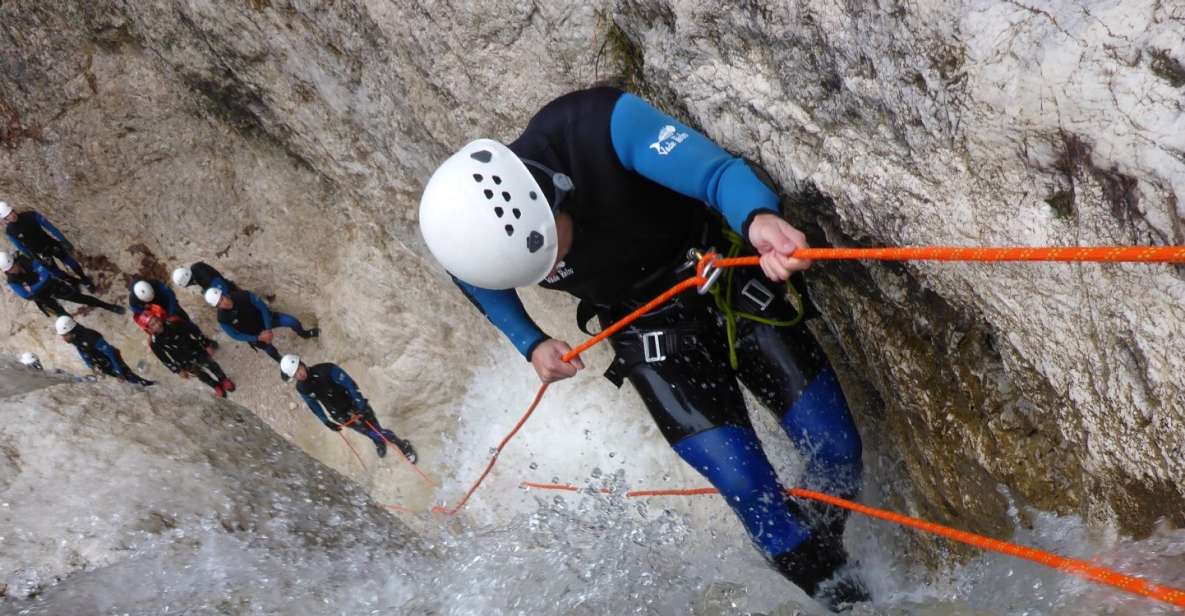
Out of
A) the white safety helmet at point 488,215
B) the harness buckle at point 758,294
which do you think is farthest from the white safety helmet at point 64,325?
the harness buckle at point 758,294

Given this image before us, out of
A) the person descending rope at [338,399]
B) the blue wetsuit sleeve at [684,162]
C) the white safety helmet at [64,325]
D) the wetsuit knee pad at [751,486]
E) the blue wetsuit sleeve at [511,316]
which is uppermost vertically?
the blue wetsuit sleeve at [684,162]

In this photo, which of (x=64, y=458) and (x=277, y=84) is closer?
(x=64, y=458)

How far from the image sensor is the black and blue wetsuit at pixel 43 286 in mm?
7574

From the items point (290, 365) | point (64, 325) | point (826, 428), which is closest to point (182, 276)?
point (290, 365)

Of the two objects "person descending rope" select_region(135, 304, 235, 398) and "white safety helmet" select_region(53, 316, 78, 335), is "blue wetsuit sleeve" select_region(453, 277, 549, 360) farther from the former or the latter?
"white safety helmet" select_region(53, 316, 78, 335)

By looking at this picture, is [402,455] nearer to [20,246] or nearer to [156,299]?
[156,299]

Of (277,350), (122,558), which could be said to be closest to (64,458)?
(122,558)

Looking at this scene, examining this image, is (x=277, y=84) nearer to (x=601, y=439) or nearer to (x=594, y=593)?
(x=601, y=439)

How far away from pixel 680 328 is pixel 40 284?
6.71 meters

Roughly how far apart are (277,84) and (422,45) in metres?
1.73

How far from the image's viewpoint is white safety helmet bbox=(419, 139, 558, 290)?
2986mm

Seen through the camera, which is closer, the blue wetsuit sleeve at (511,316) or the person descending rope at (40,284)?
the blue wetsuit sleeve at (511,316)

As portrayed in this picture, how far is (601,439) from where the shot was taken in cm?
584

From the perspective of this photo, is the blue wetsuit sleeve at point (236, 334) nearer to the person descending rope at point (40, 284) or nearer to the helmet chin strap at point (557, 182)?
the person descending rope at point (40, 284)
